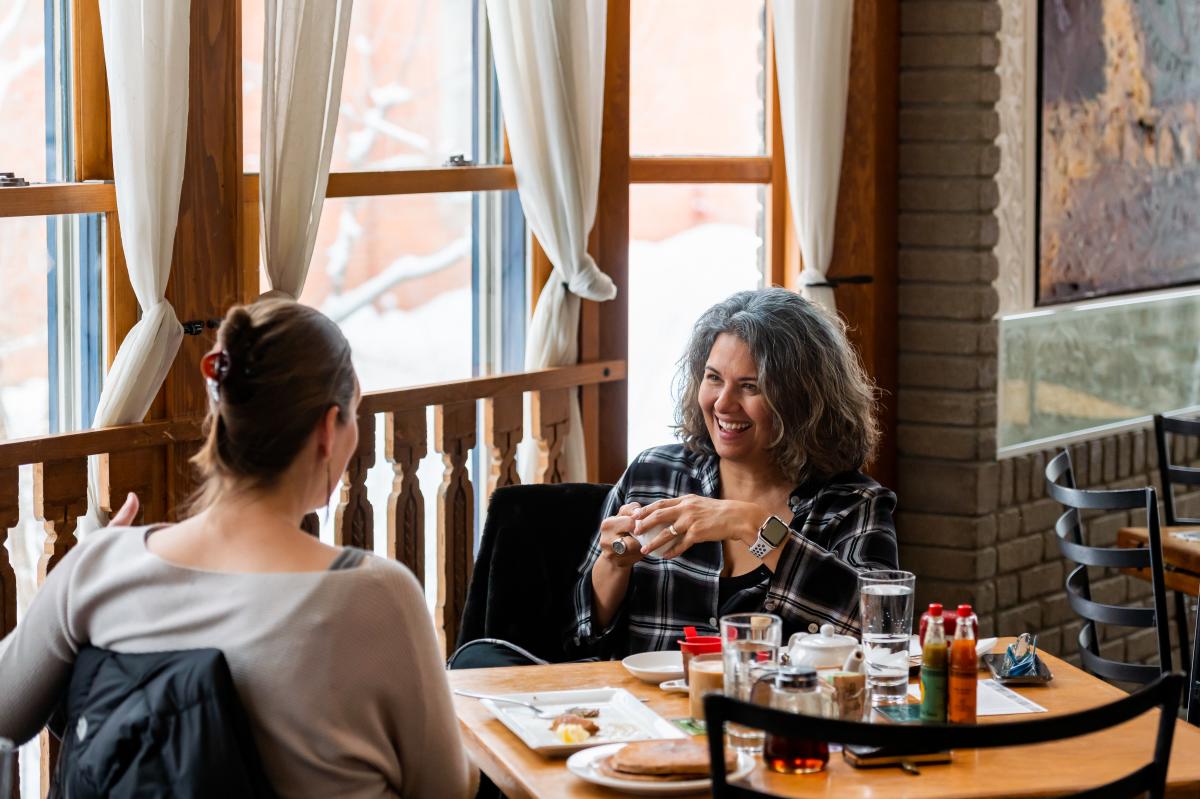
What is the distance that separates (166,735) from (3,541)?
47.6 inches

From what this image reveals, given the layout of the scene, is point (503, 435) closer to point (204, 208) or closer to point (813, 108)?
point (204, 208)

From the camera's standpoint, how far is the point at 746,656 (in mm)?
2078

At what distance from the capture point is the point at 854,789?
1947 millimetres

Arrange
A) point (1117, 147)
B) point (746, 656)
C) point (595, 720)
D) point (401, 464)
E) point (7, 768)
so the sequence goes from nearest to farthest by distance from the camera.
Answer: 1. point (7, 768)
2. point (746, 656)
3. point (595, 720)
4. point (401, 464)
5. point (1117, 147)

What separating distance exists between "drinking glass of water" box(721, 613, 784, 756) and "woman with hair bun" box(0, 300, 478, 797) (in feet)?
1.17

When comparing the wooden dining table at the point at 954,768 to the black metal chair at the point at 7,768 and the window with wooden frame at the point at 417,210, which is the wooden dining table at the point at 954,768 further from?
the window with wooden frame at the point at 417,210

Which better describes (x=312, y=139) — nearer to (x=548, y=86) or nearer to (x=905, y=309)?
(x=548, y=86)

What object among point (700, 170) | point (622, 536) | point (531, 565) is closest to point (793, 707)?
point (622, 536)

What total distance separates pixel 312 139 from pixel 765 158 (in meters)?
1.69

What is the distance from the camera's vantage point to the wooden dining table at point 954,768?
195 centimetres

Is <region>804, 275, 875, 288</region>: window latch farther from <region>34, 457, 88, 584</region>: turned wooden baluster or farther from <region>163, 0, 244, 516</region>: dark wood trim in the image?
<region>34, 457, 88, 584</region>: turned wooden baluster

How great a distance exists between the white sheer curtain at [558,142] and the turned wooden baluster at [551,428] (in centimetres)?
2

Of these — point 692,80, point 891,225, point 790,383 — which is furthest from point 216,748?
point 891,225

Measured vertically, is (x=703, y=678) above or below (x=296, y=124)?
below
